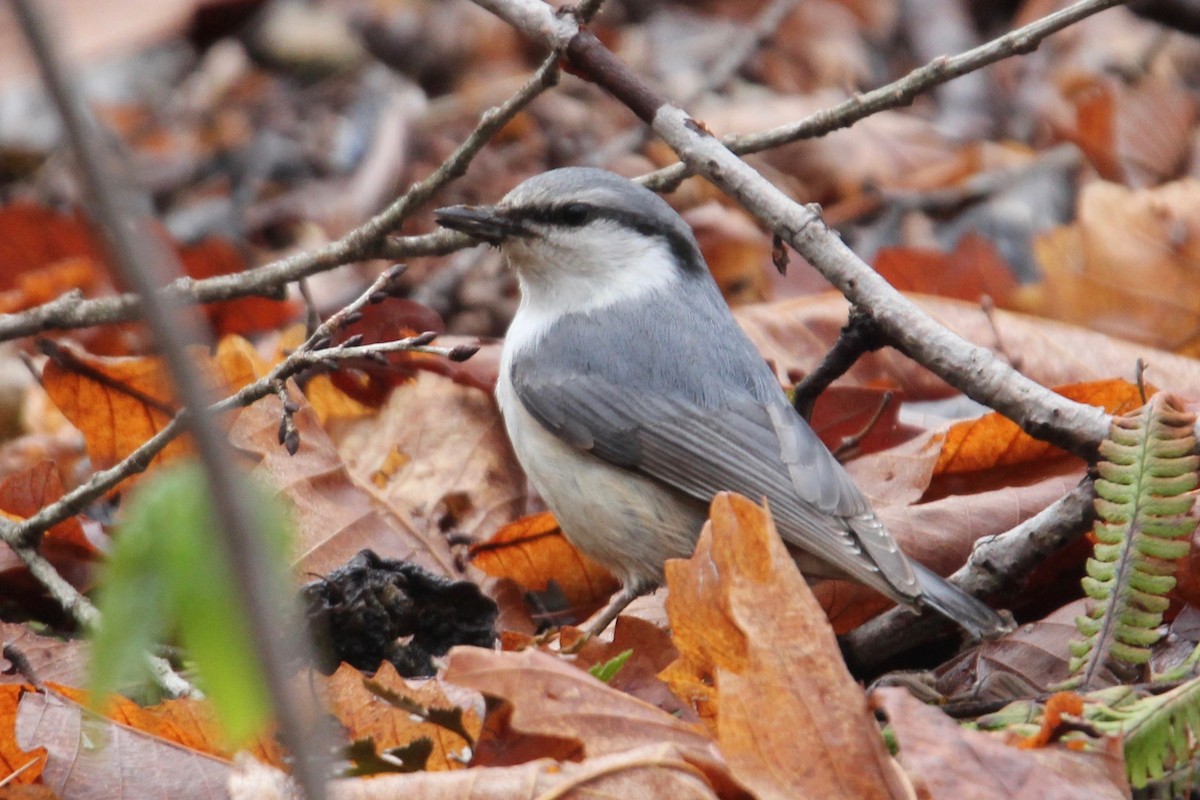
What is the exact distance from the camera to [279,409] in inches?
126

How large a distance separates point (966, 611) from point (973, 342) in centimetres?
172

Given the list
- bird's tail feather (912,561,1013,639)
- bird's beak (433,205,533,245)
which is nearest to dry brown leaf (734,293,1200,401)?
bird's beak (433,205,533,245)

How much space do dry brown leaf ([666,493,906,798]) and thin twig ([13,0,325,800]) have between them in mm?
1048

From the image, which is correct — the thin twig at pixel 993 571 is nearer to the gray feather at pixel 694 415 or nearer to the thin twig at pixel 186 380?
the gray feather at pixel 694 415

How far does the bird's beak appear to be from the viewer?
349cm

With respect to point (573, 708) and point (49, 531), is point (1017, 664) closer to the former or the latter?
point (573, 708)

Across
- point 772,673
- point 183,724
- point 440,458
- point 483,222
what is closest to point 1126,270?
point 483,222

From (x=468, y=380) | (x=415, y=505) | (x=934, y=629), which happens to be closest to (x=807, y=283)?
(x=468, y=380)

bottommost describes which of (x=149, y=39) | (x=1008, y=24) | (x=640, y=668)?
(x=640, y=668)

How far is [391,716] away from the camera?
225cm

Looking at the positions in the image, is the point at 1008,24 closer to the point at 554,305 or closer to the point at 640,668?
the point at 554,305

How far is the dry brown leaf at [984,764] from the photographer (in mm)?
1810

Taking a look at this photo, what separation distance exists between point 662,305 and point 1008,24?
15.1ft

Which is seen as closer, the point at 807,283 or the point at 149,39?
the point at 807,283
